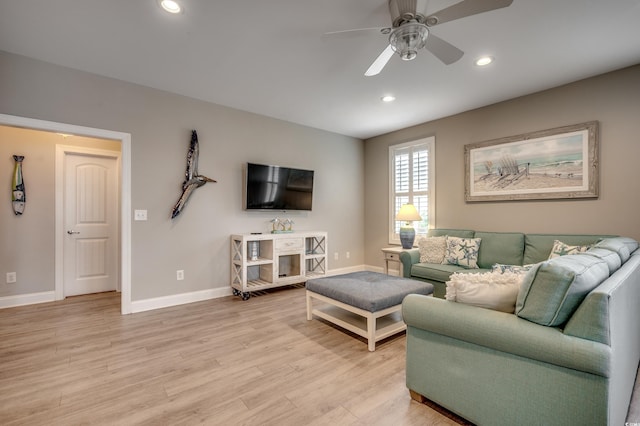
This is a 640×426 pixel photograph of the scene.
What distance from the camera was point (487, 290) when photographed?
5.02 ft

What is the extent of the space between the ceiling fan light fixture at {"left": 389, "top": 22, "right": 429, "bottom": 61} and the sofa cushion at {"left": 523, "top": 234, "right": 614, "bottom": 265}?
8.73 ft

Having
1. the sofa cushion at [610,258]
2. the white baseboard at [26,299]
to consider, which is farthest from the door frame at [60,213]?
the sofa cushion at [610,258]

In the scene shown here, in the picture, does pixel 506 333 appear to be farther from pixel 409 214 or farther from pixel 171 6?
pixel 409 214

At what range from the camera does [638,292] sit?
6.19ft

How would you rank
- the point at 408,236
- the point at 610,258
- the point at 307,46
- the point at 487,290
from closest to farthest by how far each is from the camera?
1. the point at 487,290
2. the point at 610,258
3. the point at 307,46
4. the point at 408,236

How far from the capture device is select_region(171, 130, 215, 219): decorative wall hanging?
3.59m

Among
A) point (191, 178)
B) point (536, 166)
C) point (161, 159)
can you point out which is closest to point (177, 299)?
point (191, 178)

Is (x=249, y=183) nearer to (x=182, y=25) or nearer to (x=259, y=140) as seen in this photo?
(x=259, y=140)

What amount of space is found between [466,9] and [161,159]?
11.1ft

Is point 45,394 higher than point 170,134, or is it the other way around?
point 170,134

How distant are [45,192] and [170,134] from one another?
1.83 m

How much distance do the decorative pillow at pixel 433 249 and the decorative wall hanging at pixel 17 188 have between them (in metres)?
5.10

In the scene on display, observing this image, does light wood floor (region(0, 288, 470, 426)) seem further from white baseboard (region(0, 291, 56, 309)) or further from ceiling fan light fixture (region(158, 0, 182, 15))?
ceiling fan light fixture (region(158, 0, 182, 15))

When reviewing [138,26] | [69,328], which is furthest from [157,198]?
[138,26]
